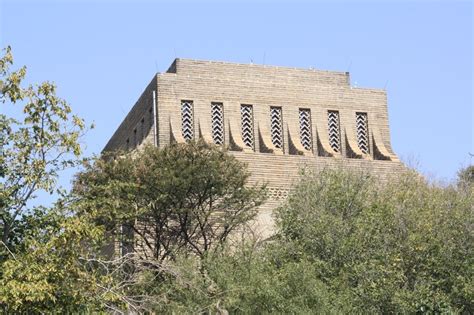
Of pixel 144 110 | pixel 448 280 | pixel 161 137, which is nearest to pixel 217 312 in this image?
pixel 448 280

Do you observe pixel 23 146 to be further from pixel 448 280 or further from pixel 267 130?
pixel 267 130

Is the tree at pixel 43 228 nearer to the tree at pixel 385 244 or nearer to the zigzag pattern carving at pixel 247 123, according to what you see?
the tree at pixel 385 244

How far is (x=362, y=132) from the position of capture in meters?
36.5

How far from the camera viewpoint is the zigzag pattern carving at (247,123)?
34656 millimetres

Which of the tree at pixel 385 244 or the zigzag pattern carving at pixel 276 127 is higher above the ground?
the zigzag pattern carving at pixel 276 127

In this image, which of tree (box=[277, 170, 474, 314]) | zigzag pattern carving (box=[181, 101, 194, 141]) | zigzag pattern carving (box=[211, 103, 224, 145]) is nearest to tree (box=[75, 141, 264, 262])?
tree (box=[277, 170, 474, 314])

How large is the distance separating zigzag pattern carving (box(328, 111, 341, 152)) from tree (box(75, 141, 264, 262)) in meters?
7.43

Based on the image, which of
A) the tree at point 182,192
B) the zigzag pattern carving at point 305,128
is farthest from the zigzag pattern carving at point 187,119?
the tree at point 182,192

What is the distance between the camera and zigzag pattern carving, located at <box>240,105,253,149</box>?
114ft

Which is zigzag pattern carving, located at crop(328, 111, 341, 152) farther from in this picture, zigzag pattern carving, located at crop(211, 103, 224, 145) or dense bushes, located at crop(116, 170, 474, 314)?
dense bushes, located at crop(116, 170, 474, 314)

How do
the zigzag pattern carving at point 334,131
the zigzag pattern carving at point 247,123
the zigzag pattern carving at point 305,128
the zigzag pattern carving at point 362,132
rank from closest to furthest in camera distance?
1. the zigzag pattern carving at point 247,123
2. the zigzag pattern carving at point 305,128
3. the zigzag pattern carving at point 334,131
4. the zigzag pattern carving at point 362,132

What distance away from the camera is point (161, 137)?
3300 cm

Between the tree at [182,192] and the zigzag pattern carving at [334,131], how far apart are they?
24.4ft

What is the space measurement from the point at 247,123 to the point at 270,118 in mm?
862
